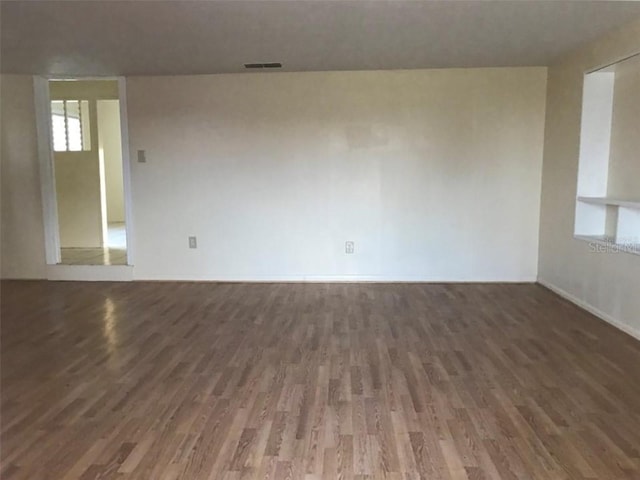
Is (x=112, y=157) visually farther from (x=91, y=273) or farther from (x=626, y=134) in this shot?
(x=626, y=134)

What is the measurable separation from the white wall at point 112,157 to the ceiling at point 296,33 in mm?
4311

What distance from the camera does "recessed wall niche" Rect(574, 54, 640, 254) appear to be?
11.6 feet

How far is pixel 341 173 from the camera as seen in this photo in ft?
15.9

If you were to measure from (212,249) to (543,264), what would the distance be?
135 inches

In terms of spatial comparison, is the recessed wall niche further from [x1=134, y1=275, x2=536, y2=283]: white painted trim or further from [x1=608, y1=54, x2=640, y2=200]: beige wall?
[x1=134, y1=275, x2=536, y2=283]: white painted trim

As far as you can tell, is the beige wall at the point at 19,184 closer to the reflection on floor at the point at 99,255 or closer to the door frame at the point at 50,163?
the door frame at the point at 50,163

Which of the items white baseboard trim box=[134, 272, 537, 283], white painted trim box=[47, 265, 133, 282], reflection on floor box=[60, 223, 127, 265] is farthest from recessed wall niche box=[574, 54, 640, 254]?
reflection on floor box=[60, 223, 127, 265]

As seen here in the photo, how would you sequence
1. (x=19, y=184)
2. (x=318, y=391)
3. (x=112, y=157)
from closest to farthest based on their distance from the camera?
(x=318, y=391)
(x=19, y=184)
(x=112, y=157)

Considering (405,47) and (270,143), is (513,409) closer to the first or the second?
(405,47)

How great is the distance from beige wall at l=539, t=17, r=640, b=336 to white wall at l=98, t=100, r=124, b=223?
7.17 metres

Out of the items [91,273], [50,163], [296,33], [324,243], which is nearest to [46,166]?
[50,163]

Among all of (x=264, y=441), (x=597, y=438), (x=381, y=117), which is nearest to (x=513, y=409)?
(x=597, y=438)

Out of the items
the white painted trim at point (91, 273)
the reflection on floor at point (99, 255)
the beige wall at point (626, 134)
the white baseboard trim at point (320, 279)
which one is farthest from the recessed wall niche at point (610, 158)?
the reflection on floor at point (99, 255)

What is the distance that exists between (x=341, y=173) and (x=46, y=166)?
3.16 meters
